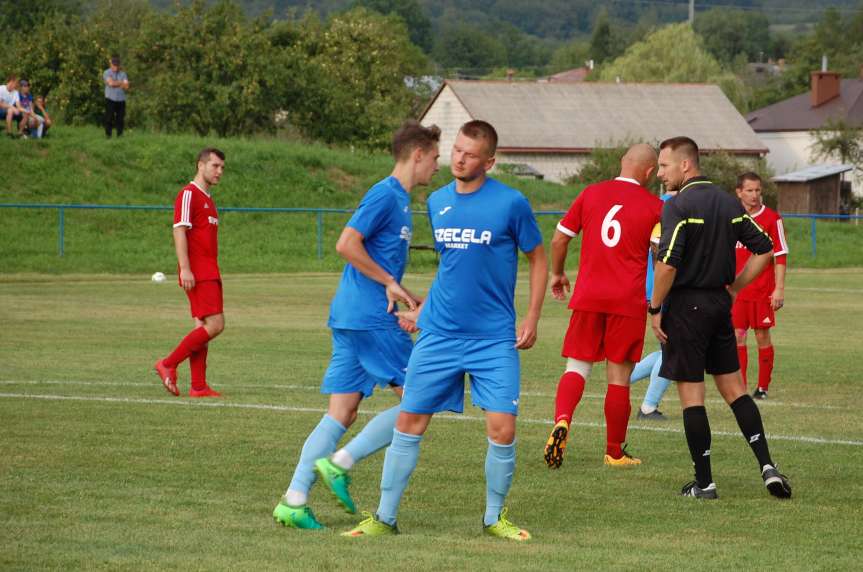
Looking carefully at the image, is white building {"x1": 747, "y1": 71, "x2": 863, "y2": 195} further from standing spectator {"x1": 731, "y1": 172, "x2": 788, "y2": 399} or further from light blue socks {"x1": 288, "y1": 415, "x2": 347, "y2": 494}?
light blue socks {"x1": 288, "y1": 415, "x2": 347, "y2": 494}

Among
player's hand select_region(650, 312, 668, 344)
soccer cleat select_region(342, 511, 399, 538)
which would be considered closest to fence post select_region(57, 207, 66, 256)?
player's hand select_region(650, 312, 668, 344)

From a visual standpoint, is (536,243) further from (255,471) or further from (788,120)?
(788,120)

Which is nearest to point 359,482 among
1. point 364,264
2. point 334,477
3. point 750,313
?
point 334,477

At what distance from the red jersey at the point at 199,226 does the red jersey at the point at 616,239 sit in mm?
4103

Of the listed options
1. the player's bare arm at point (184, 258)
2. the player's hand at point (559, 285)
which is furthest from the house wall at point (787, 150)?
the player's hand at point (559, 285)

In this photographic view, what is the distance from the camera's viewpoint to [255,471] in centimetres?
866

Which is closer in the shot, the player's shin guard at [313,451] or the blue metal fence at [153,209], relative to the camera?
the player's shin guard at [313,451]

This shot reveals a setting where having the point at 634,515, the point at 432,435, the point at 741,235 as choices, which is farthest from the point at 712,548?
the point at 432,435

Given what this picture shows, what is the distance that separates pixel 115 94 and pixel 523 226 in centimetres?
3373

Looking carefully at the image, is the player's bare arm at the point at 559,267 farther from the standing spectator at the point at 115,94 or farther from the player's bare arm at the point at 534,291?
the standing spectator at the point at 115,94

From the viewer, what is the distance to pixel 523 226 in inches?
272

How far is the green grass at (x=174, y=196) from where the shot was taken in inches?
1373

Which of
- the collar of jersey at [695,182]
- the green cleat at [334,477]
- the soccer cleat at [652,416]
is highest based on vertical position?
the collar of jersey at [695,182]

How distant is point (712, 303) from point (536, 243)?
1.80 metres
